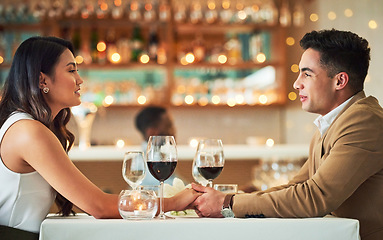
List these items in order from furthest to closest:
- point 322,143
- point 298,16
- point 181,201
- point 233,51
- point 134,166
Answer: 1. point 233,51
2. point 298,16
3. point 322,143
4. point 181,201
5. point 134,166

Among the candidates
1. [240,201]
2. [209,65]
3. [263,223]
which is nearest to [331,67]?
[240,201]

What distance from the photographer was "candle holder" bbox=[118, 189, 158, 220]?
61.9 inches

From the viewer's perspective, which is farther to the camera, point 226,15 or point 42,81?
point 226,15

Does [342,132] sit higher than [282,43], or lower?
lower

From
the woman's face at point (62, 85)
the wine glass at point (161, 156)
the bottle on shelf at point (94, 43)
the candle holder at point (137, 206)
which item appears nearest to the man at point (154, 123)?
the woman's face at point (62, 85)

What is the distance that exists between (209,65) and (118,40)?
3.11 feet

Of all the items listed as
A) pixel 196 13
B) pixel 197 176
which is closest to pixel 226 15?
pixel 196 13

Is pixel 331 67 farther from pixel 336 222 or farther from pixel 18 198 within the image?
pixel 18 198

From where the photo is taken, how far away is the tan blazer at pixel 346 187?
1.68m

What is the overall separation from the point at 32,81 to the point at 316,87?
100 centimetres

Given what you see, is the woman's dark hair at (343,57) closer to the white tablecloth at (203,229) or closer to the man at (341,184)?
the man at (341,184)

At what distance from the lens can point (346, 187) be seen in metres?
1.69

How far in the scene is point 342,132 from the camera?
1.78 metres

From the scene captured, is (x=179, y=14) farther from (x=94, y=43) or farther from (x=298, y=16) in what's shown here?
(x=298, y=16)
